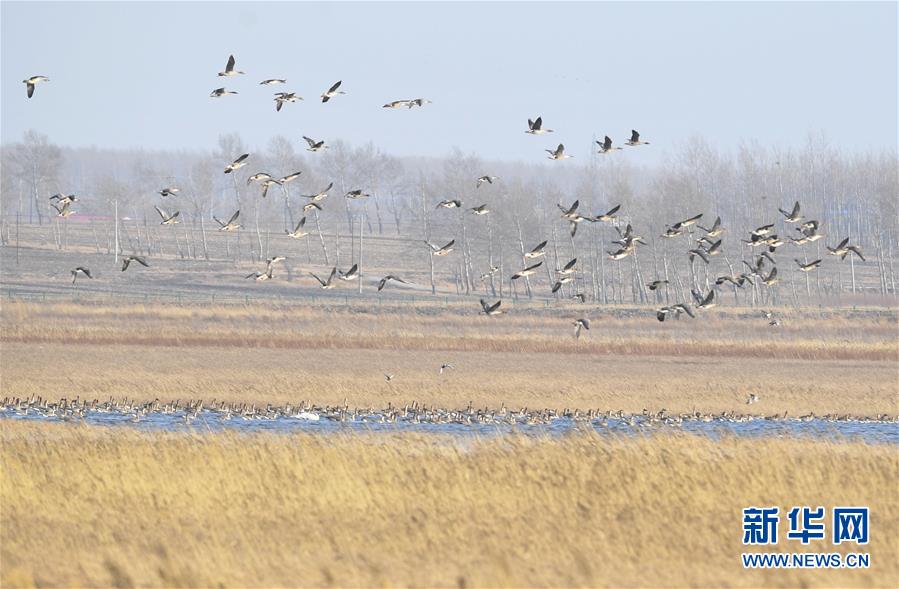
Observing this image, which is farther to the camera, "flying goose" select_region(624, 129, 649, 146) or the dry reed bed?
A: the dry reed bed

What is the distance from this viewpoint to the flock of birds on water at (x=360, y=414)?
32.8 meters

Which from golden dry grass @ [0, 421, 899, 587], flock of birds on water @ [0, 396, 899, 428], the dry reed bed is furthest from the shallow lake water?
the dry reed bed

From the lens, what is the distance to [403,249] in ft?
433

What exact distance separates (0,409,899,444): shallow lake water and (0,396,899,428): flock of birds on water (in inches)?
1.7

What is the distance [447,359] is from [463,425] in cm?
1662

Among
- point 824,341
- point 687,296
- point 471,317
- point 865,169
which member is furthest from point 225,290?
point 865,169

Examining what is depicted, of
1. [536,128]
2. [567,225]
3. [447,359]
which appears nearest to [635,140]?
[536,128]

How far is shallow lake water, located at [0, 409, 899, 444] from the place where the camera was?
1210 inches

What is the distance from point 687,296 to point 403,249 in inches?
1446

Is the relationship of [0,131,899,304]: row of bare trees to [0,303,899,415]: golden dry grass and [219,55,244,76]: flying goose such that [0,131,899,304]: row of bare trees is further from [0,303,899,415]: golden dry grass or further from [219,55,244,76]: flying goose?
[219,55,244,76]: flying goose

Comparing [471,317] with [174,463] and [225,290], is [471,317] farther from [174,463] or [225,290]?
[174,463]

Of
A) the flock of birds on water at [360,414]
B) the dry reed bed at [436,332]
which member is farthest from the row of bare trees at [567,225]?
the flock of birds on water at [360,414]

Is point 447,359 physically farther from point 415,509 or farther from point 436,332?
point 415,509

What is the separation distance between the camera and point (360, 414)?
34688 mm
